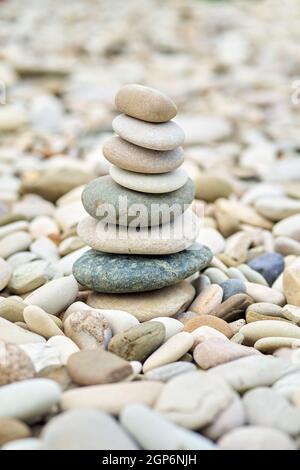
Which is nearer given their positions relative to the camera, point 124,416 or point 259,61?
point 124,416

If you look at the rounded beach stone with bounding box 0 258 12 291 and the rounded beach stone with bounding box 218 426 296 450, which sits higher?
the rounded beach stone with bounding box 218 426 296 450

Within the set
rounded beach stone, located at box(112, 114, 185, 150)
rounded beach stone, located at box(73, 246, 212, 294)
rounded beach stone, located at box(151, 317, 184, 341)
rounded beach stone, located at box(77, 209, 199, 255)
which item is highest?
rounded beach stone, located at box(112, 114, 185, 150)

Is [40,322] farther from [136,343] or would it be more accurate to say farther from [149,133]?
[149,133]

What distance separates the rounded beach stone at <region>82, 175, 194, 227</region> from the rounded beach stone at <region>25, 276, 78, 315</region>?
0.29 m

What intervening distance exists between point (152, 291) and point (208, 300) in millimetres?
227

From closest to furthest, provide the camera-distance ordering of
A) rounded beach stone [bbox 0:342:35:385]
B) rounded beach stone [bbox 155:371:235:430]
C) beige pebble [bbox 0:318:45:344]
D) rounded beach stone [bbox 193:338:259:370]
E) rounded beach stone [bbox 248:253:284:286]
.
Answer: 1. rounded beach stone [bbox 155:371:235:430]
2. rounded beach stone [bbox 0:342:35:385]
3. rounded beach stone [bbox 193:338:259:370]
4. beige pebble [bbox 0:318:45:344]
5. rounded beach stone [bbox 248:253:284:286]

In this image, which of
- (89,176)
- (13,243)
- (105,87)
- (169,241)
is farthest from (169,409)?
(105,87)

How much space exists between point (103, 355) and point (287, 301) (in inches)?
39.2

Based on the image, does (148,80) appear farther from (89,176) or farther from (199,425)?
(199,425)

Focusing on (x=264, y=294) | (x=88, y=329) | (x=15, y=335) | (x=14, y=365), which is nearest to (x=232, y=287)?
(x=264, y=294)

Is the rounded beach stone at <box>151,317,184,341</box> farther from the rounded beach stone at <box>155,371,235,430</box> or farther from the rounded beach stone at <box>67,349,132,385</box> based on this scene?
the rounded beach stone at <box>155,371,235,430</box>

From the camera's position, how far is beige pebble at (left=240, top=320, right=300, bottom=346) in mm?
2303

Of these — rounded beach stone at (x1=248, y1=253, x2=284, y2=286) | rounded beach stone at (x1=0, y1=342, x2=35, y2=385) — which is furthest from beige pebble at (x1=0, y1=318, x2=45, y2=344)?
rounded beach stone at (x1=248, y1=253, x2=284, y2=286)

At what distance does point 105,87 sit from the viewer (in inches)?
272
